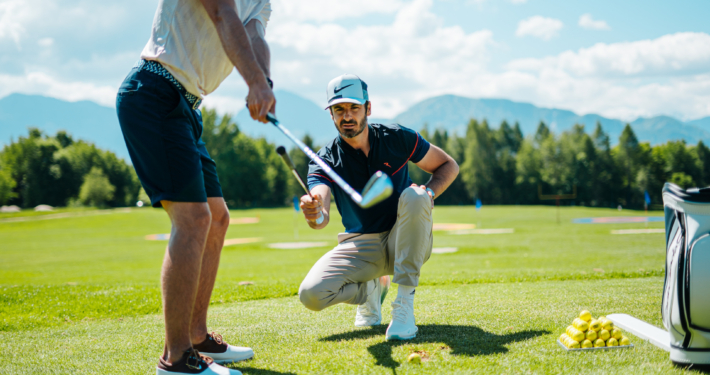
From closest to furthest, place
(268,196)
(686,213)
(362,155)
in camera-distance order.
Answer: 1. (686,213)
2. (362,155)
3. (268,196)

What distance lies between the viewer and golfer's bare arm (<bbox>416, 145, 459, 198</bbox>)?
13.3 feet

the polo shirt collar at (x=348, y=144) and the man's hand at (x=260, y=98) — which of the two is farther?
the polo shirt collar at (x=348, y=144)

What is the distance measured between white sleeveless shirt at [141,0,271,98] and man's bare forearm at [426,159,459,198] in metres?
1.96

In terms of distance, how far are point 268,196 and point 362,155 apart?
74.6 meters

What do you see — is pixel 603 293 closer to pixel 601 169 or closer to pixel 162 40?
pixel 162 40

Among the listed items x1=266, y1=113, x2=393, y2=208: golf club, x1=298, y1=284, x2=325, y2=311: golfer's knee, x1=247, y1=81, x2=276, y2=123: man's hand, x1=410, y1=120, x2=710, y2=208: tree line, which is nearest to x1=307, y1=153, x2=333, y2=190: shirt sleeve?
x1=298, y1=284, x2=325, y2=311: golfer's knee

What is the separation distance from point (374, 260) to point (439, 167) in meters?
0.98

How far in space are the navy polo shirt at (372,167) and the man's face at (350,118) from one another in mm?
183

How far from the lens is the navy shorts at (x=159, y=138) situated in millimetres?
2467

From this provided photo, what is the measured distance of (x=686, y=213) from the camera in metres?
2.33

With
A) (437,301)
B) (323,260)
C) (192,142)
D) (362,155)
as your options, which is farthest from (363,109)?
(437,301)

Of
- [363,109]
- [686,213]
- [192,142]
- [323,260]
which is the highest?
[363,109]

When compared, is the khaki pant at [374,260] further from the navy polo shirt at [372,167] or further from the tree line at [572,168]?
the tree line at [572,168]

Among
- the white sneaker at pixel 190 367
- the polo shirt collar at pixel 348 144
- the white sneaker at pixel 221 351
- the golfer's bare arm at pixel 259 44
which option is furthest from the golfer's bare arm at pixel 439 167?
the white sneaker at pixel 190 367
